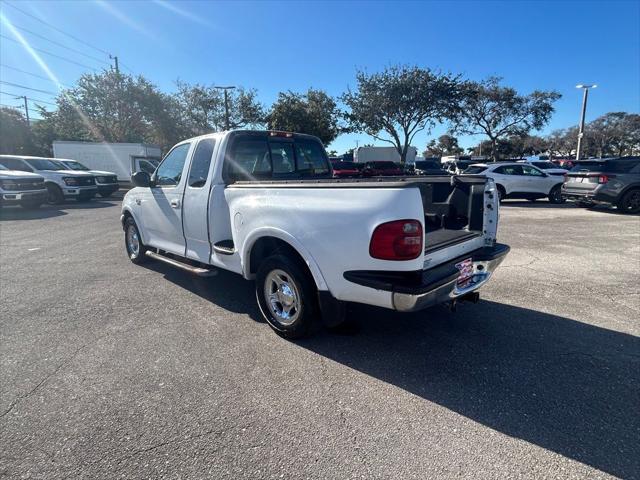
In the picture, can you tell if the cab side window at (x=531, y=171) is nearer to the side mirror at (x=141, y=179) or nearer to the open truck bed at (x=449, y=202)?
the open truck bed at (x=449, y=202)

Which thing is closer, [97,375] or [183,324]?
[97,375]

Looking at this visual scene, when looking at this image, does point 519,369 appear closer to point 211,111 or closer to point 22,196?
point 22,196

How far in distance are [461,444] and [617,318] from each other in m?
3.03

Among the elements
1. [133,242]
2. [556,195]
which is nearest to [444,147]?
[556,195]

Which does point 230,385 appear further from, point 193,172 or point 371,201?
point 193,172

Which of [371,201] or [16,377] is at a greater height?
[371,201]

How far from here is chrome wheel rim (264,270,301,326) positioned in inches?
134

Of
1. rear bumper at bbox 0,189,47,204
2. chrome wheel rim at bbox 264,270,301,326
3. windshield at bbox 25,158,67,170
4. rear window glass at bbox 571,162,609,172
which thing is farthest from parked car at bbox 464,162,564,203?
windshield at bbox 25,158,67,170

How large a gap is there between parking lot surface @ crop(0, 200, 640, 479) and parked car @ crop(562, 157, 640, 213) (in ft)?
27.1

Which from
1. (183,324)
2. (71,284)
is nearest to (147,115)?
(71,284)

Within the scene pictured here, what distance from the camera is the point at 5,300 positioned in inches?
191

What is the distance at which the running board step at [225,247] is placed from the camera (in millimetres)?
4013

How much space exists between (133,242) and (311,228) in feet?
15.5

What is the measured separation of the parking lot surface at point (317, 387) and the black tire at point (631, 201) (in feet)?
27.2
